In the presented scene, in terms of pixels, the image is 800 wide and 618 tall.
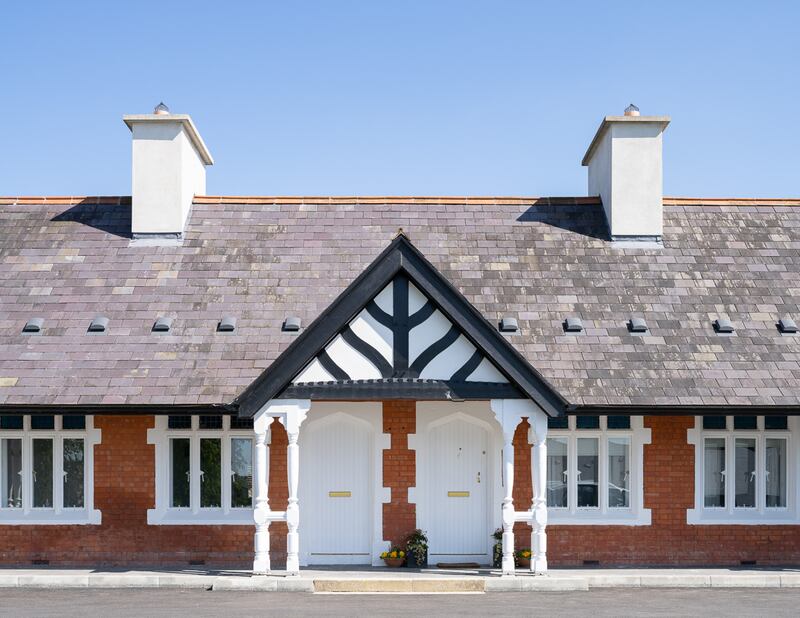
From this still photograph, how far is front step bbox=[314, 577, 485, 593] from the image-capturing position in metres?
13.2

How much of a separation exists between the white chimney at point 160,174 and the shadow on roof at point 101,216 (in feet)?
1.49

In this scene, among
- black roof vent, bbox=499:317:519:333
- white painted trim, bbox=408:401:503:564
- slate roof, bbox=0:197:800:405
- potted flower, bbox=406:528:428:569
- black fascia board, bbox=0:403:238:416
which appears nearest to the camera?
black fascia board, bbox=0:403:238:416

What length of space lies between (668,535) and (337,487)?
16.8ft

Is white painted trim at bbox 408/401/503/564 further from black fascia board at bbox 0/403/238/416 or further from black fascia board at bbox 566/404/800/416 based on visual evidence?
black fascia board at bbox 0/403/238/416

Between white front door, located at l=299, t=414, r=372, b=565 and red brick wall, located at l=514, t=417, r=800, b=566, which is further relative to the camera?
white front door, located at l=299, t=414, r=372, b=565

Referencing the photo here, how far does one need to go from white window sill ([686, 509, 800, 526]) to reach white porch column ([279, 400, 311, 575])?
6.00 meters

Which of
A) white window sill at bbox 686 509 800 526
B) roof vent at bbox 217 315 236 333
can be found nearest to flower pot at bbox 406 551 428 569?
white window sill at bbox 686 509 800 526

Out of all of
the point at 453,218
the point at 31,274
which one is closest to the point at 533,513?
the point at 453,218

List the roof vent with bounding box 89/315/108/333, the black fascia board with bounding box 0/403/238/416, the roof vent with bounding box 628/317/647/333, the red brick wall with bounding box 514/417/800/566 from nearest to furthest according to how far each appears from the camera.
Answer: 1. the black fascia board with bounding box 0/403/238/416
2. the red brick wall with bounding box 514/417/800/566
3. the roof vent with bounding box 89/315/108/333
4. the roof vent with bounding box 628/317/647/333

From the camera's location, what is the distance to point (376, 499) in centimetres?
1498

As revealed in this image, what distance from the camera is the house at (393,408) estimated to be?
13.6 meters

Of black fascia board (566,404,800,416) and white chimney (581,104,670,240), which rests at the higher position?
white chimney (581,104,670,240)

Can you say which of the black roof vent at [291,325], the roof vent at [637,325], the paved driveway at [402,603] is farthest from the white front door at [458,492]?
the roof vent at [637,325]

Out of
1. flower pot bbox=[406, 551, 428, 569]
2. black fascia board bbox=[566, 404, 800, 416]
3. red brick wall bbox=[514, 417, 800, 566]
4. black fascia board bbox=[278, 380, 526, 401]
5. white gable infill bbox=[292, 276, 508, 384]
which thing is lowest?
flower pot bbox=[406, 551, 428, 569]
